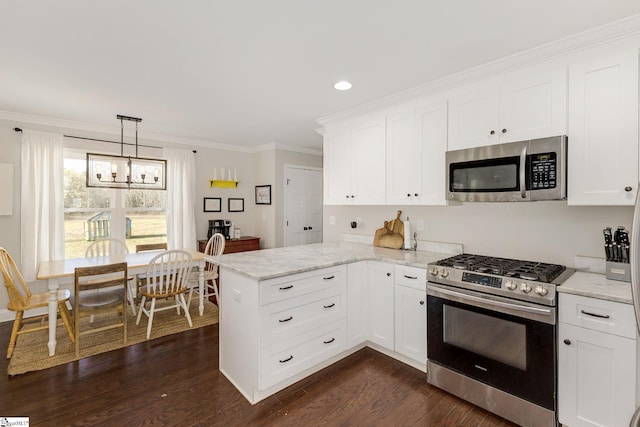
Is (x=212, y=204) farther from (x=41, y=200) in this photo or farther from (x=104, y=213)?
(x=41, y=200)

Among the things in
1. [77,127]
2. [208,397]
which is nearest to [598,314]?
[208,397]

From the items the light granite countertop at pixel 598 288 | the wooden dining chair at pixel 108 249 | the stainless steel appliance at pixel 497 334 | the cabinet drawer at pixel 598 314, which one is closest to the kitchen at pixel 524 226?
the stainless steel appliance at pixel 497 334

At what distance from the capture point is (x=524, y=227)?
251 cm

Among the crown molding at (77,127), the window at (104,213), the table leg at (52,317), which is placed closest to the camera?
the table leg at (52,317)

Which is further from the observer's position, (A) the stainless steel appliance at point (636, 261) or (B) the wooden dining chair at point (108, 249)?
(B) the wooden dining chair at point (108, 249)

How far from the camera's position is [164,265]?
3.39 m

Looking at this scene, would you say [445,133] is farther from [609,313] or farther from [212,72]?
[212,72]

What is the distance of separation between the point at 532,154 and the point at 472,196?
49cm

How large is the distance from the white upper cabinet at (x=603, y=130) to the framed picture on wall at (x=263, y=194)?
4292 millimetres

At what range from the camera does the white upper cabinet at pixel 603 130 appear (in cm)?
183

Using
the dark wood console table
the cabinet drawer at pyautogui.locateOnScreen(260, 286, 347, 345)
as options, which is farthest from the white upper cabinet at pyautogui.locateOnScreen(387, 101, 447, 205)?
the dark wood console table

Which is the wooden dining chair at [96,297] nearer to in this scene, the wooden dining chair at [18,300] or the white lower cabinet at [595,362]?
the wooden dining chair at [18,300]

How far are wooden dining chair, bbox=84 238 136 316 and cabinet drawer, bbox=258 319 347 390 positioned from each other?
2.45 m

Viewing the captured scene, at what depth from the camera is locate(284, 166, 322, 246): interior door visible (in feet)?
18.2
